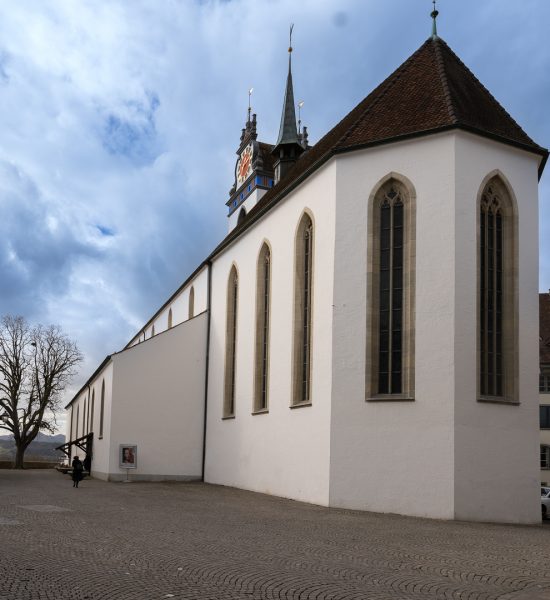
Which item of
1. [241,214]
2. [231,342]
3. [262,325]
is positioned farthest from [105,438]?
[241,214]

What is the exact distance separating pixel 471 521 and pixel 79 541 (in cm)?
945

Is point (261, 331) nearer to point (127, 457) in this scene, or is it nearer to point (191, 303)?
point (127, 457)

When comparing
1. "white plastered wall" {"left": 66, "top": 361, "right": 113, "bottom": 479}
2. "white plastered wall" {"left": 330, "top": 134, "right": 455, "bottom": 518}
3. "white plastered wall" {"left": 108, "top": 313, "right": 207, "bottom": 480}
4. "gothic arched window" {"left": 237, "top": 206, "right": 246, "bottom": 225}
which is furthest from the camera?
"gothic arched window" {"left": 237, "top": 206, "right": 246, "bottom": 225}

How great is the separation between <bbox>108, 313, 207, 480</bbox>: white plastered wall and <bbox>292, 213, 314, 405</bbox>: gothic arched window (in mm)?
9002

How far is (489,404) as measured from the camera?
17734 mm

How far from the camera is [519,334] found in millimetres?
18641

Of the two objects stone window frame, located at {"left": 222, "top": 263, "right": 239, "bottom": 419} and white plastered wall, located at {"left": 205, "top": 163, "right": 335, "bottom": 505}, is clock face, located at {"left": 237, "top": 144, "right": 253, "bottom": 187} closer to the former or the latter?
white plastered wall, located at {"left": 205, "top": 163, "right": 335, "bottom": 505}

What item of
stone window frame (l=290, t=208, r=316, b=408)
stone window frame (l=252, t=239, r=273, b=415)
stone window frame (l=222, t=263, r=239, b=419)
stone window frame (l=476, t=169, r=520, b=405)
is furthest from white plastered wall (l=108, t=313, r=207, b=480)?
stone window frame (l=476, t=169, r=520, b=405)

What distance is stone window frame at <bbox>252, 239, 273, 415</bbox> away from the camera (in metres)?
23.9

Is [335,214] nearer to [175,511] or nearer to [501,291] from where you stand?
[501,291]

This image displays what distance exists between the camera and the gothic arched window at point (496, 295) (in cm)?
1823

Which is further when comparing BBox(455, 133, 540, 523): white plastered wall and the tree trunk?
the tree trunk

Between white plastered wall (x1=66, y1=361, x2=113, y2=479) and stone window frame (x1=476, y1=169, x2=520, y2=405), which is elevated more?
stone window frame (x1=476, y1=169, x2=520, y2=405)

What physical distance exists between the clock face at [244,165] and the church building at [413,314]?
2001cm
